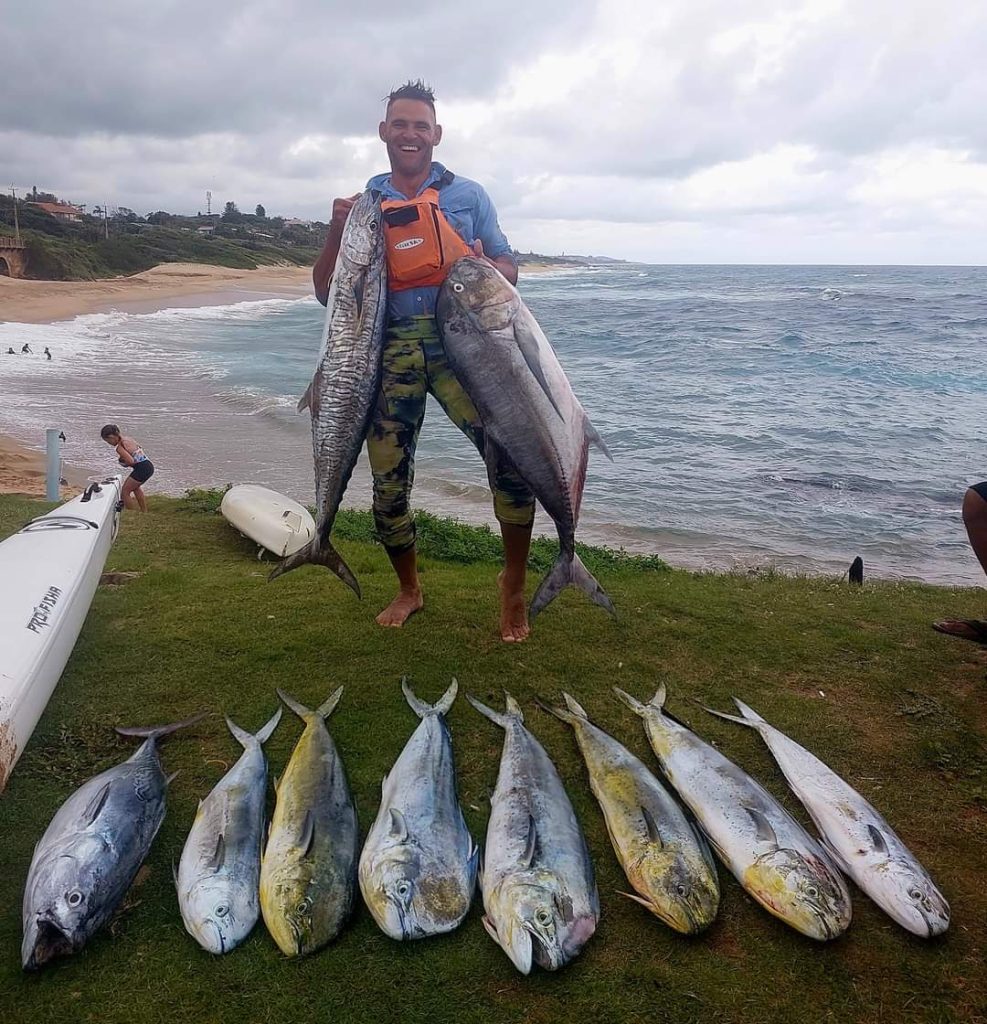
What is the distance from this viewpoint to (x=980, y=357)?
1144 inches

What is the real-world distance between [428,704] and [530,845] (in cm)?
131

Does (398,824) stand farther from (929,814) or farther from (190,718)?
(929,814)

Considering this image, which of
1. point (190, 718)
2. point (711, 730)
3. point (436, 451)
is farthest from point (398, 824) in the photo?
point (436, 451)

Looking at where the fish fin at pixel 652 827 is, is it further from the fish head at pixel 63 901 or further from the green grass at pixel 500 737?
the fish head at pixel 63 901

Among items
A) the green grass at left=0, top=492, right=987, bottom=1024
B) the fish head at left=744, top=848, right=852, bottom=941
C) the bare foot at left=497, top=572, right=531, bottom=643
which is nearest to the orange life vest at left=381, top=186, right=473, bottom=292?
the bare foot at left=497, top=572, right=531, bottom=643

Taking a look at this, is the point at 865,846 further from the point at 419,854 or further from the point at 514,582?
the point at 514,582

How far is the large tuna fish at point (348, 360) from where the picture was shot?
4.09 meters

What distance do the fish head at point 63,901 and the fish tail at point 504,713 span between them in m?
1.80

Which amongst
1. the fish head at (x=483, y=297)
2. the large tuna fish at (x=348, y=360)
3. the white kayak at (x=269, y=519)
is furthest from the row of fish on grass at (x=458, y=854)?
the white kayak at (x=269, y=519)

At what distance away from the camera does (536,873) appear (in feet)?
9.32

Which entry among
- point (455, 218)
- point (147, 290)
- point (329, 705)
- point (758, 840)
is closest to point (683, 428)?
point (455, 218)

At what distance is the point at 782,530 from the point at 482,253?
8118 millimetres

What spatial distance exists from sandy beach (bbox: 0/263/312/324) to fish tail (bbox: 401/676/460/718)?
3372 cm

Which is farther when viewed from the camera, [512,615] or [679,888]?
[512,615]
